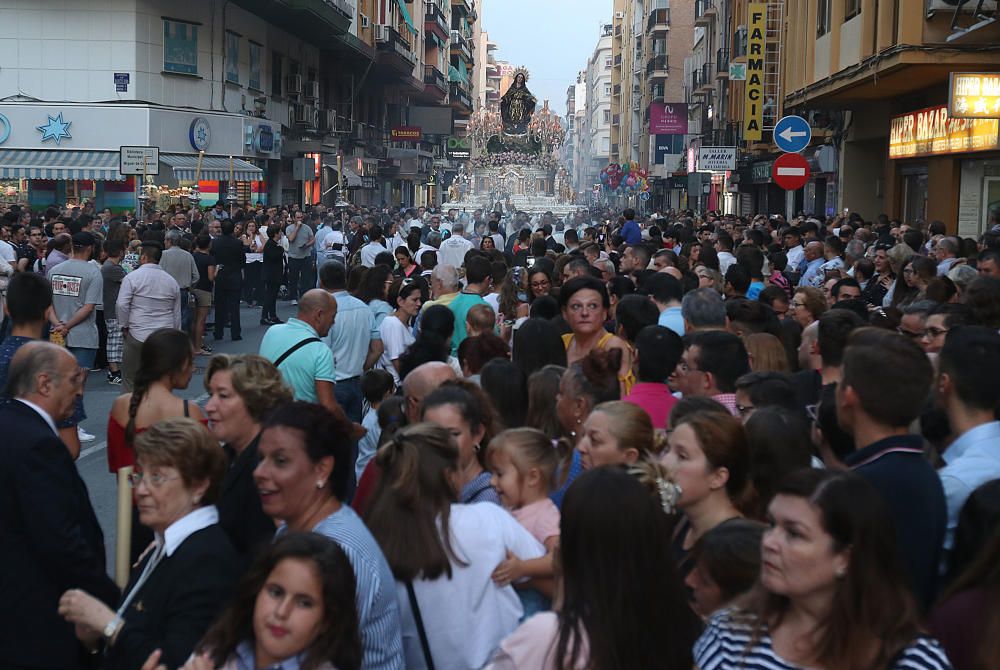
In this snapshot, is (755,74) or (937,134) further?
(755,74)

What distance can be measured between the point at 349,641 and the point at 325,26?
42.9m

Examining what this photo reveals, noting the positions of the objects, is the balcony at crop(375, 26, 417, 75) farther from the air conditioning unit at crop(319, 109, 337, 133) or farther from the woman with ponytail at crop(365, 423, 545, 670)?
the woman with ponytail at crop(365, 423, 545, 670)

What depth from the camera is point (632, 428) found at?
4.85 metres

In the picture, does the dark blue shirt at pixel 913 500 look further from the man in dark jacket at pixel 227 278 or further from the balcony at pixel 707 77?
the balcony at pixel 707 77

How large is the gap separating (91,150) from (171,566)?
3077cm

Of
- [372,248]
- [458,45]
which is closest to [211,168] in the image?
[372,248]

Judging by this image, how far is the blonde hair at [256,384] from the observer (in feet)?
18.1

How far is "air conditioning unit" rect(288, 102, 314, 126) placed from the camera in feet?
150

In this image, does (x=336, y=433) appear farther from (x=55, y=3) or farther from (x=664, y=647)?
(x=55, y=3)

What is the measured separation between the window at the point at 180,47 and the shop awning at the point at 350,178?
16.8 meters

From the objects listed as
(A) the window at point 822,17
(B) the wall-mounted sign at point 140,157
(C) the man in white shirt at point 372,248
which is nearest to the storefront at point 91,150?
(B) the wall-mounted sign at point 140,157

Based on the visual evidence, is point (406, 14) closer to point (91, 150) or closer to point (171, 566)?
point (91, 150)

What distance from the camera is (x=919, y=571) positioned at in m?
4.32

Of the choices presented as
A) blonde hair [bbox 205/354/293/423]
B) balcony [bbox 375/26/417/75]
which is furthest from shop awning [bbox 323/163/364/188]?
blonde hair [bbox 205/354/293/423]
